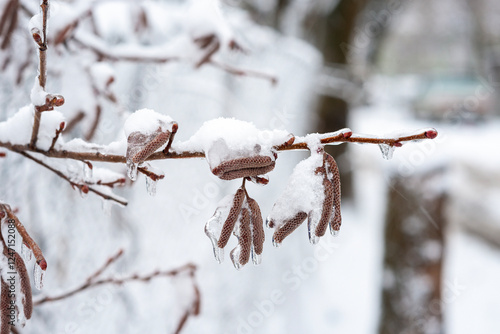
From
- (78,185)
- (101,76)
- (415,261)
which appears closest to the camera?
(78,185)

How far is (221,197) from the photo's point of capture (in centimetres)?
255

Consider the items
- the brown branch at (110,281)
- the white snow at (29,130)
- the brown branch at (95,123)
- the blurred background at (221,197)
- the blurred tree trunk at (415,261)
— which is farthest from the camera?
the blurred tree trunk at (415,261)

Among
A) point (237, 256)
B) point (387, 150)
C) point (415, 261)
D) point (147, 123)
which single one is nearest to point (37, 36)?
point (147, 123)

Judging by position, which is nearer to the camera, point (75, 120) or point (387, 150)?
point (387, 150)

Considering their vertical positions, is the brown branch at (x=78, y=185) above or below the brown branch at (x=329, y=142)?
below

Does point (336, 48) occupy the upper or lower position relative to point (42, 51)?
upper

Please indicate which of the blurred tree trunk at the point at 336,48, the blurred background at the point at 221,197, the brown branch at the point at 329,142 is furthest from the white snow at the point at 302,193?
the blurred tree trunk at the point at 336,48

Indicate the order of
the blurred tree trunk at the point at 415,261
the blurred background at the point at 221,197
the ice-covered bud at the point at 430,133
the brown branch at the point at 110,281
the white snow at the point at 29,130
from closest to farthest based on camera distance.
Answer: the ice-covered bud at the point at 430,133, the white snow at the point at 29,130, the brown branch at the point at 110,281, the blurred background at the point at 221,197, the blurred tree trunk at the point at 415,261

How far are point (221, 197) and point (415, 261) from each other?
1.27m

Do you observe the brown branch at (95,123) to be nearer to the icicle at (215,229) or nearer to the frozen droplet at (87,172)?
the frozen droplet at (87,172)

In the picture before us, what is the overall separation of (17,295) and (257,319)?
2.38 metres

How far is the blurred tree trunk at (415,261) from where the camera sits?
2703mm


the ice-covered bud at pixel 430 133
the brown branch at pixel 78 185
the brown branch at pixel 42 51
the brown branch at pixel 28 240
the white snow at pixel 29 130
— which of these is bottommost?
the brown branch at pixel 28 240

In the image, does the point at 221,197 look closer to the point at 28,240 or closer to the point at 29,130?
the point at 29,130
